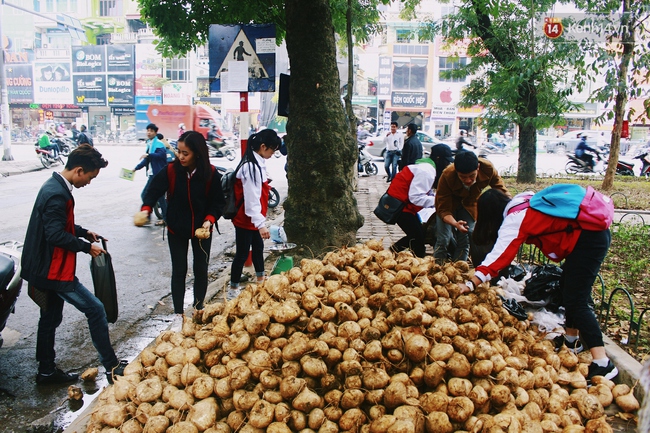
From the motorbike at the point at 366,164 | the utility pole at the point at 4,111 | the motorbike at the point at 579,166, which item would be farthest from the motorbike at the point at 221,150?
the motorbike at the point at 579,166

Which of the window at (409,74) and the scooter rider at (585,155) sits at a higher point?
the window at (409,74)

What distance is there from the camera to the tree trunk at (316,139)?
582cm

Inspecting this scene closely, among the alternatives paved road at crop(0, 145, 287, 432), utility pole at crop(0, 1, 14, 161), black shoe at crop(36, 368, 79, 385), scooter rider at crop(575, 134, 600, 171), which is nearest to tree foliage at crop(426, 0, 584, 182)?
scooter rider at crop(575, 134, 600, 171)

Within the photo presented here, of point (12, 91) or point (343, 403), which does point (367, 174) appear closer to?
point (343, 403)

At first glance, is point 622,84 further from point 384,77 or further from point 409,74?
point 384,77

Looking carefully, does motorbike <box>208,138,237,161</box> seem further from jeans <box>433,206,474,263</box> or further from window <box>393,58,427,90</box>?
window <box>393,58,427,90</box>

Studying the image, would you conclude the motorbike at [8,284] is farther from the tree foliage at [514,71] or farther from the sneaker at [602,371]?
the tree foliage at [514,71]

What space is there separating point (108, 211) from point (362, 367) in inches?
392

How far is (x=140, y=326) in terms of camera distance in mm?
5270

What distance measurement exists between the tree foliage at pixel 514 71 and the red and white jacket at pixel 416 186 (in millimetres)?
7691

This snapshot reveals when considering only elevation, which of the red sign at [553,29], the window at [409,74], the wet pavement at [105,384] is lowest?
the wet pavement at [105,384]

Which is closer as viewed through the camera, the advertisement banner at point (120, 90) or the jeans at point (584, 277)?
the jeans at point (584, 277)

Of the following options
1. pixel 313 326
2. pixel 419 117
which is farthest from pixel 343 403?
pixel 419 117

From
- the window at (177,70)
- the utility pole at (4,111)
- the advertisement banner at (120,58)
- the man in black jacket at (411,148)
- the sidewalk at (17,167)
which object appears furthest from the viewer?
the window at (177,70)
